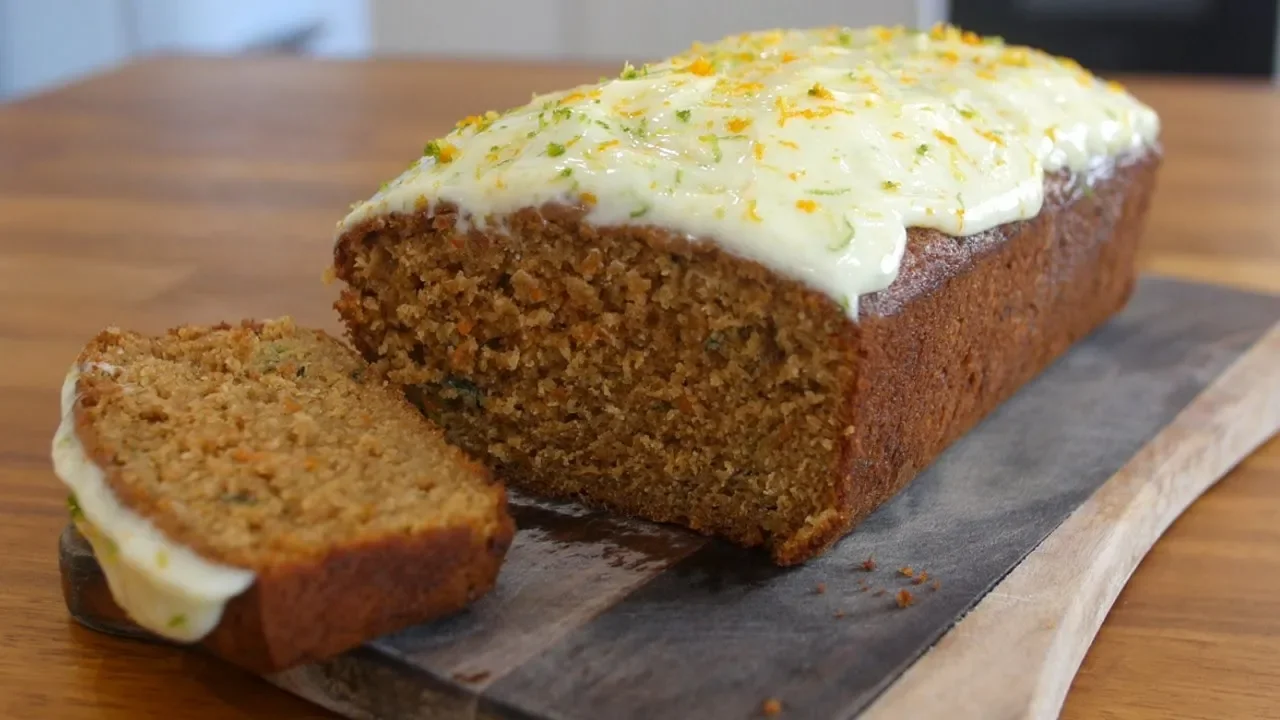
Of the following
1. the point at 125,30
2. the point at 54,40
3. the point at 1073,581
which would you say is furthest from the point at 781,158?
the point at 125,30

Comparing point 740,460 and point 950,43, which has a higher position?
point 950,43

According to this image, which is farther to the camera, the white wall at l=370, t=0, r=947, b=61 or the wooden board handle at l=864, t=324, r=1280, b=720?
the white wall at l=370, t=0, r=947, b=61

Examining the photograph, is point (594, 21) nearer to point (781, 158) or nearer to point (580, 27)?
point (580, 27)

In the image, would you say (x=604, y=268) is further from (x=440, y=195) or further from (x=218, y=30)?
(x=218, y=30)

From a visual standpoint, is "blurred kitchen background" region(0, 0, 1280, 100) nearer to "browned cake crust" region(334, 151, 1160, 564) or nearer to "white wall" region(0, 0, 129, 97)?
"white wall" region(0, 0, 129, 97)

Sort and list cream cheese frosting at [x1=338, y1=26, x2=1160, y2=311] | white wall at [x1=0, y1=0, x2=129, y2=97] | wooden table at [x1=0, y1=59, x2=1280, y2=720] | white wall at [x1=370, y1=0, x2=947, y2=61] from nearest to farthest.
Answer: wooden table at [x1=0, y1=59, x2=1280, y2=720] → cream cheese frosting at [x1=338, y1=26, x2=1160, y2=311] → white wall at [x1=0, y1=0, x2=129, y2=97] → white wall at [x1=370, y1=0, x2=947, y2=61]

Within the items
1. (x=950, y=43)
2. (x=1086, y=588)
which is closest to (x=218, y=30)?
(x=950, y=43)

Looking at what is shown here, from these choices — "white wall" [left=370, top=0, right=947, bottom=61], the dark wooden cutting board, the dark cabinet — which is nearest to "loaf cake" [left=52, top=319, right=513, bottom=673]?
the dark wooden cutting board

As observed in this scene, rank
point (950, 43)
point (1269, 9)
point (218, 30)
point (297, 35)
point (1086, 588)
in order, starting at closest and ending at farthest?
point (1086, 588) → point (950, 43) → point (1269, 9) → point (218, 30) → point (297, 35)
